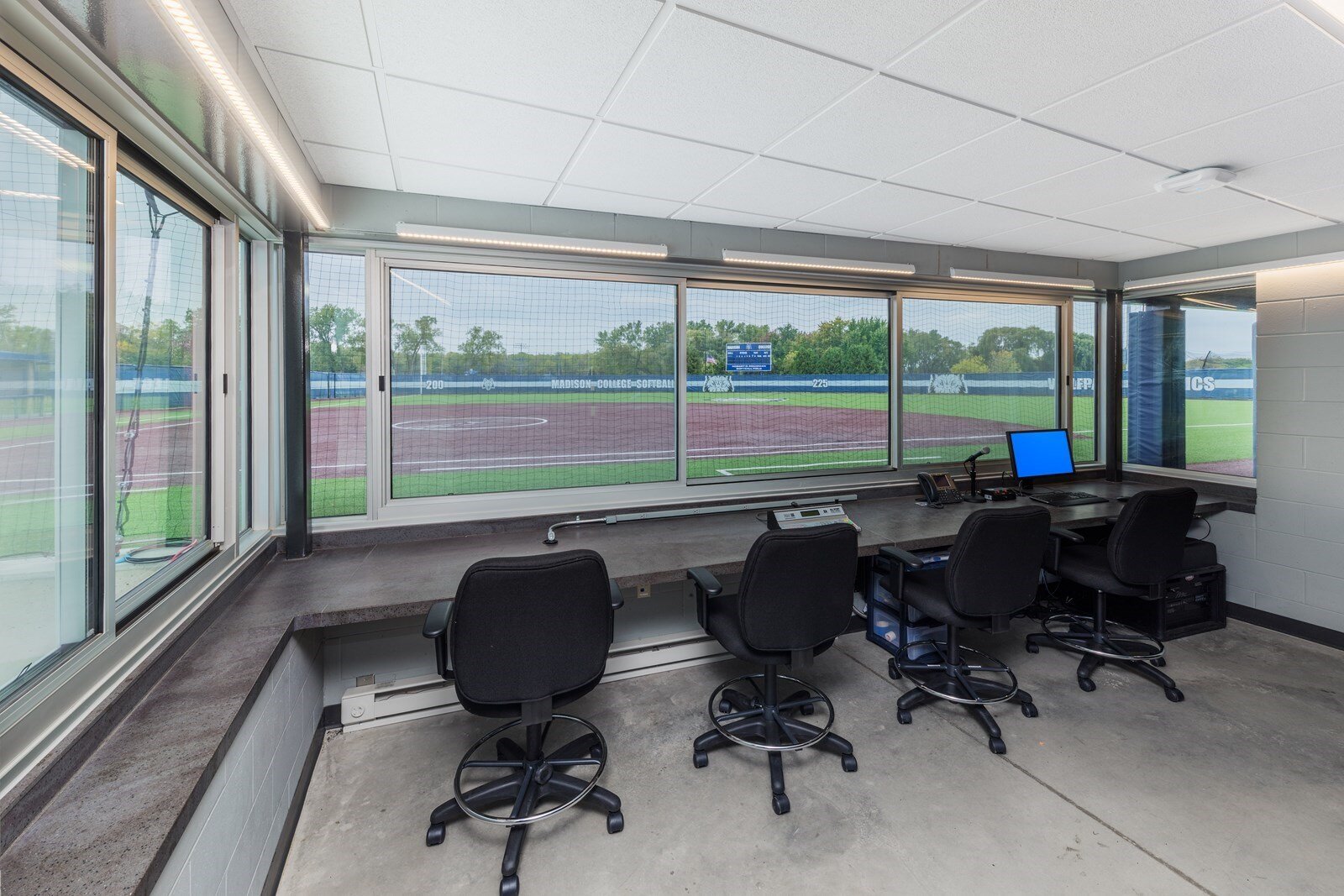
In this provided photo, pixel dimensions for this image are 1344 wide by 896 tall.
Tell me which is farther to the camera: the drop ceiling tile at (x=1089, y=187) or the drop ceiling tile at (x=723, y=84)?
the drop ceiling tile at (x=1089, y=187)

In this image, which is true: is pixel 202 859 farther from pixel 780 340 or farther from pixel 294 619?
pixel 780 340

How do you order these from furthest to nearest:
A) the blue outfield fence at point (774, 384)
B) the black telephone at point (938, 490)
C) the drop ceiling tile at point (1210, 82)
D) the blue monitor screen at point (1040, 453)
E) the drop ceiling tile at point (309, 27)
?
the blue monitor screen at point (1040, 453)
the black telephone at point (938, 490)
the blue outfield fence at point (774, 384)
the drop ceiling tile at point (1210, 82)
the drop ceiling tile at point (309, 27)

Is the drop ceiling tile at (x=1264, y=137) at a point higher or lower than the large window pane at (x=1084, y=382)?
higher

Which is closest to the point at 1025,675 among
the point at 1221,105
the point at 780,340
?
the point at 780,340

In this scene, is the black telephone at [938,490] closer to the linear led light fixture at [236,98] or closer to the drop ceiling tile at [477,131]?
the drop ceiling tile at [477,131]

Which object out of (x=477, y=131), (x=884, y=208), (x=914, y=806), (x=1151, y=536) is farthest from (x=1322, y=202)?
(x=477, y=131)

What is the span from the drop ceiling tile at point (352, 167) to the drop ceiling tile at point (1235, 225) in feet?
13.0

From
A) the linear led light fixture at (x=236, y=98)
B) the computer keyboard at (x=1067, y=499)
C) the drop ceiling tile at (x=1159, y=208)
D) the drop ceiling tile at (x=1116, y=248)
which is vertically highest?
the drop ceiling tile at (x=1116, y=248)

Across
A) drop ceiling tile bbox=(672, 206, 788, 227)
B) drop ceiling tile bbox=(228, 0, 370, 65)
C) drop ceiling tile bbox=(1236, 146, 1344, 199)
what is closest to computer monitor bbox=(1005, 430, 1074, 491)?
drop ceiling tile bbox=(1236, 146, 1344, 199)

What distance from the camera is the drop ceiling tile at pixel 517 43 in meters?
1.41

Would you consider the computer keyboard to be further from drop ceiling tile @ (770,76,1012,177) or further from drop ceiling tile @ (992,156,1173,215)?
drop ceiling tile @ (770,76,1012,177)

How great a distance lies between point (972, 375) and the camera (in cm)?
434

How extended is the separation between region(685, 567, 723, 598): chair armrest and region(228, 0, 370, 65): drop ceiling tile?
1.95 m

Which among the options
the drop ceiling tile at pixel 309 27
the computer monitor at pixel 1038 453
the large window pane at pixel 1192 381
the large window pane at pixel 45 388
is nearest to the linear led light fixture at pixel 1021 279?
the large window pane at pixel 1192 381
